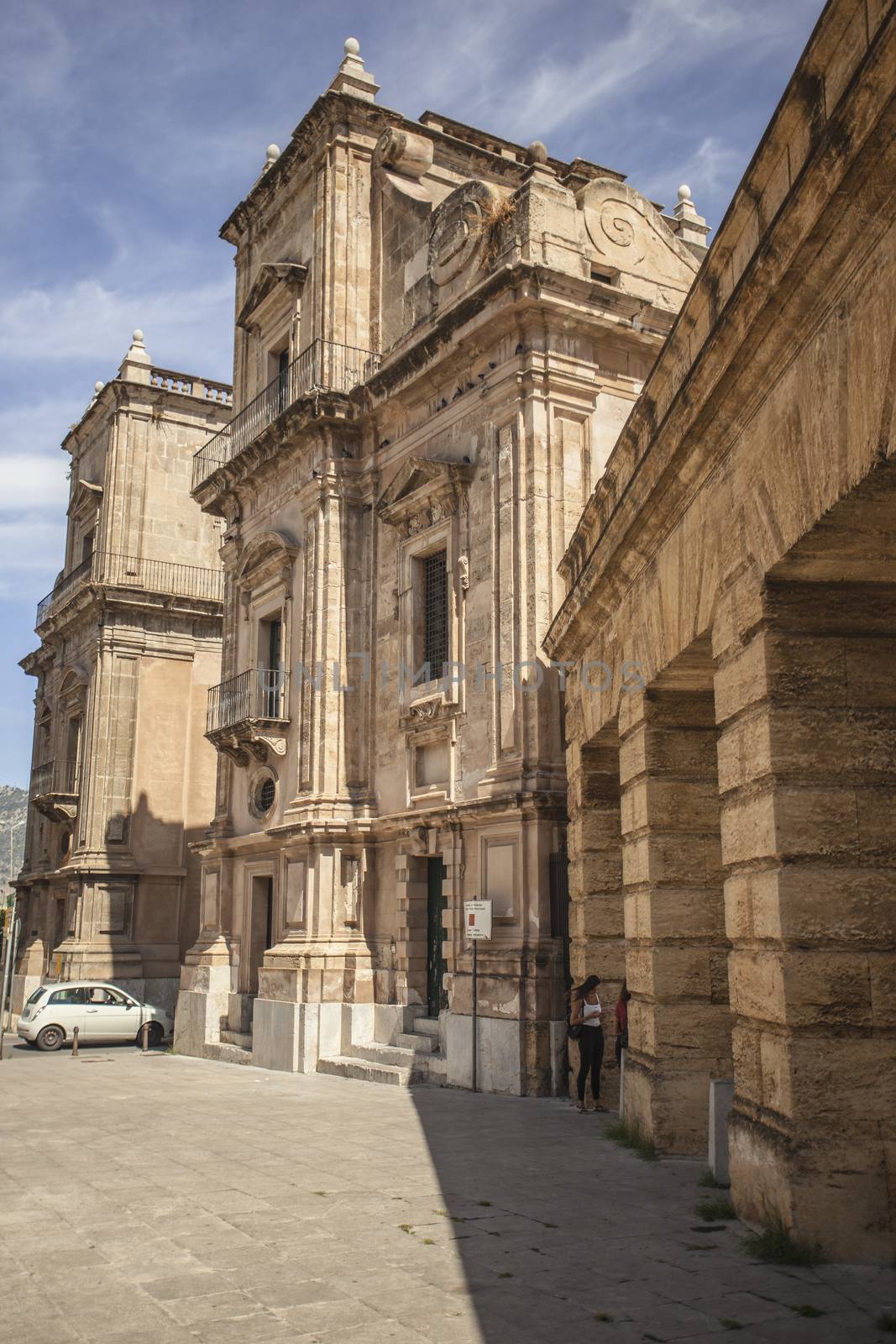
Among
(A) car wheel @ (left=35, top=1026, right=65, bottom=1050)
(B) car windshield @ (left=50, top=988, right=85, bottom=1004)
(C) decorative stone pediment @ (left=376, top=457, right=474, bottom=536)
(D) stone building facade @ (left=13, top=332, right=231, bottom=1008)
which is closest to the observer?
(C) decorative stone pediment @ (left=376, top=457, right=474, bottom=536)

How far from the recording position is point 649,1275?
20.0ft

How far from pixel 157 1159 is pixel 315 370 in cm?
1515

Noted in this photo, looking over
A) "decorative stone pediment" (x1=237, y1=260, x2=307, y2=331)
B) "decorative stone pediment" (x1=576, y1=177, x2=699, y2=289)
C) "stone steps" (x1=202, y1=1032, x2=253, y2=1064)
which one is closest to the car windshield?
"stone steps" (x1=202, y1=1032, x2=253, y2=1064)

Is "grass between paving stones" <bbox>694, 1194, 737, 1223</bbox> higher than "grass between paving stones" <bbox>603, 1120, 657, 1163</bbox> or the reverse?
higher

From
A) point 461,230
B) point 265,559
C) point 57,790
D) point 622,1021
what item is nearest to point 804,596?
point 622,1021

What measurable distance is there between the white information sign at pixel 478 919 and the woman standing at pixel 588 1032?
242cm

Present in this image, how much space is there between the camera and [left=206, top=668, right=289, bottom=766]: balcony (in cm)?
2164

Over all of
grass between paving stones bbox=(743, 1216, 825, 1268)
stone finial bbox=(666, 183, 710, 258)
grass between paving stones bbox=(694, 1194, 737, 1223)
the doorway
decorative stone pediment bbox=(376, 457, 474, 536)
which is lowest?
grass between paving stones bbox=(694, 1194, 737, 1223)

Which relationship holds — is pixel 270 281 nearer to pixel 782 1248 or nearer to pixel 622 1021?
pixel 622 1021

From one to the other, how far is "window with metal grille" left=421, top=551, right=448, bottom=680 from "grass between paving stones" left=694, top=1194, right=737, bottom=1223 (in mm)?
11801

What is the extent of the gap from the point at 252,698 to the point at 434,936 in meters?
6.48

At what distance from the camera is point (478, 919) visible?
15203 mm

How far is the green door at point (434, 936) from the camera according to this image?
18375mm

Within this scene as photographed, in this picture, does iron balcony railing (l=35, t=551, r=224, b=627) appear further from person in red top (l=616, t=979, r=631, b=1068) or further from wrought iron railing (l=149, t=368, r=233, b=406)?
person in red top (l=616, t=979, r=631, b=1068)
